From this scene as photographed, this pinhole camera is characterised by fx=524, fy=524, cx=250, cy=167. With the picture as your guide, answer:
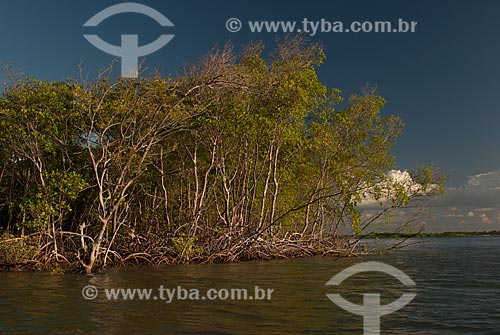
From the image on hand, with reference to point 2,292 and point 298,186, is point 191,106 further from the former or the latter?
point 298,186

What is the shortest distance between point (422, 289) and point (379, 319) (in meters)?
5.90

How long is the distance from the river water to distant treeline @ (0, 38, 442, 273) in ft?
10.7

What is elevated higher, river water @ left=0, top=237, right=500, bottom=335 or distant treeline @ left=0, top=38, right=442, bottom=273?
distant treeline @ left=0, top=38, right=442, bottom=273

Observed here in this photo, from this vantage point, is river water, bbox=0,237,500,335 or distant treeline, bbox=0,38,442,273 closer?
river water, bbox=0,237,500,335

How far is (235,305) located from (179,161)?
1650 cm

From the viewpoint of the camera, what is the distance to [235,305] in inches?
478

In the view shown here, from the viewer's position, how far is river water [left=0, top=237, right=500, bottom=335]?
966 cm

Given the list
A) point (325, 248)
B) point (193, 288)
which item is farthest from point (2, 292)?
point (325, 248)

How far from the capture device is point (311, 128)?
102 feet

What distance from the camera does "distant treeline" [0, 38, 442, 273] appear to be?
19969 millimetres

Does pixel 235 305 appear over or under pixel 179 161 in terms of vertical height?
under

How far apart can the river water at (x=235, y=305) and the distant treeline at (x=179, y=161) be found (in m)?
3.26

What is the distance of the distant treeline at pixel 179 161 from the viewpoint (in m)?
20.0

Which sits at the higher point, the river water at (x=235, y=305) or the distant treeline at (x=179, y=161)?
the distant treeline at (x=179, y=161)
